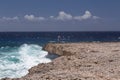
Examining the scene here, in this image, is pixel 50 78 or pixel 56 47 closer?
pixel 50 78

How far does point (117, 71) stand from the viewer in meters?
25.6

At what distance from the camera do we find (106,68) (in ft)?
88.9

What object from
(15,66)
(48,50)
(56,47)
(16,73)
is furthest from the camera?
(48,50)

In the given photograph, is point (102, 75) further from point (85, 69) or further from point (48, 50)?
point (48, 50)

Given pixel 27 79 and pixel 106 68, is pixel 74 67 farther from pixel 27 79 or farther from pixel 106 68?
pixel 27 79

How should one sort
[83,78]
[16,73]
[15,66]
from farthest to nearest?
1. [15,66]
2. [16,73]
3. [83,78]

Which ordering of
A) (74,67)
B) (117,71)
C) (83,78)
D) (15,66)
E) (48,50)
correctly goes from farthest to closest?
(48,50)
(15,66)
(74,67)
(117,71)
(83,78)

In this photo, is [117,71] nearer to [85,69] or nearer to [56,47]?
[85,69]

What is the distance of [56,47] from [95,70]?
28.8 meters

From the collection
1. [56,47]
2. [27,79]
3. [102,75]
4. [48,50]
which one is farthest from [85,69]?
[48,50]

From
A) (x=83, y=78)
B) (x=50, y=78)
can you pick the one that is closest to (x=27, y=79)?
(x=50, y=78)

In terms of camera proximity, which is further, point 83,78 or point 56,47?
point 56,47

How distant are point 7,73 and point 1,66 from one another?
5.25 meters

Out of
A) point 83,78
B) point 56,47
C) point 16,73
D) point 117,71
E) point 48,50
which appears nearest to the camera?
point 83,78
